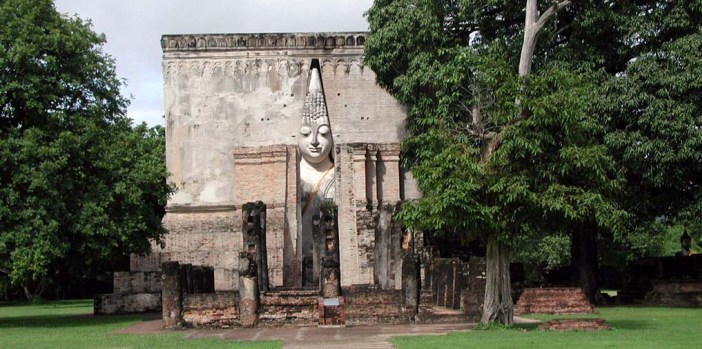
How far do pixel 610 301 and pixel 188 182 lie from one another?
36.9 ft

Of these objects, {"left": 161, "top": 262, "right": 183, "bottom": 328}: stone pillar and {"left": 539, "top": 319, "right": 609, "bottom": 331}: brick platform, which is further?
{"left": 161, "top": 262, "right": 183, "bottom": 328}: stone pillar

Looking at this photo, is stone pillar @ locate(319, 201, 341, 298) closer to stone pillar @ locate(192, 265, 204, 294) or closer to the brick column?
the brick column

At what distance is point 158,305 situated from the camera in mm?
24969

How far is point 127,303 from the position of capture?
81.8 feet

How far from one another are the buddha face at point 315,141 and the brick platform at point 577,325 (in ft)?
39.9

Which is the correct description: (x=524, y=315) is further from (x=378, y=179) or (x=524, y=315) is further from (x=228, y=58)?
(x=228, y=58)

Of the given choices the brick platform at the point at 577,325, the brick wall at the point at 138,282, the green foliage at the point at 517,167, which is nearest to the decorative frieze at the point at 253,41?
the brick wall at the point at 138,282

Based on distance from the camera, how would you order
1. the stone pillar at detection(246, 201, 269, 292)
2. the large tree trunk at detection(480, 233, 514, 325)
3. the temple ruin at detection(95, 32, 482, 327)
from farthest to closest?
the temple ruin at detection(95, 32, 482, 327) → the stone pillar at detection(246, 201, 269, 292) → the large tree trunk at detection(480, 233, 514, 325)

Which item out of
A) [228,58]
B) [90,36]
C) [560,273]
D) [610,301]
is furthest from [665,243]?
[90,36]

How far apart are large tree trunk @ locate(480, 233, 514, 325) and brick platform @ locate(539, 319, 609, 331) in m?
0.82

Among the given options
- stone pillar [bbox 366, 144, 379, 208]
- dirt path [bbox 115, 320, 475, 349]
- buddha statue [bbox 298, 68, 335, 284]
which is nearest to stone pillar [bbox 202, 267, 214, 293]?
buddha statue [bbox 298, 68, 335, 284]

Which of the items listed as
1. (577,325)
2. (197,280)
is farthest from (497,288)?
(197,280)

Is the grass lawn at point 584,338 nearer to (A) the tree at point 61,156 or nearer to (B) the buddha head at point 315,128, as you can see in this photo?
(A) the tree at point 61,156

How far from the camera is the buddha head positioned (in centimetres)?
Result: 2689
